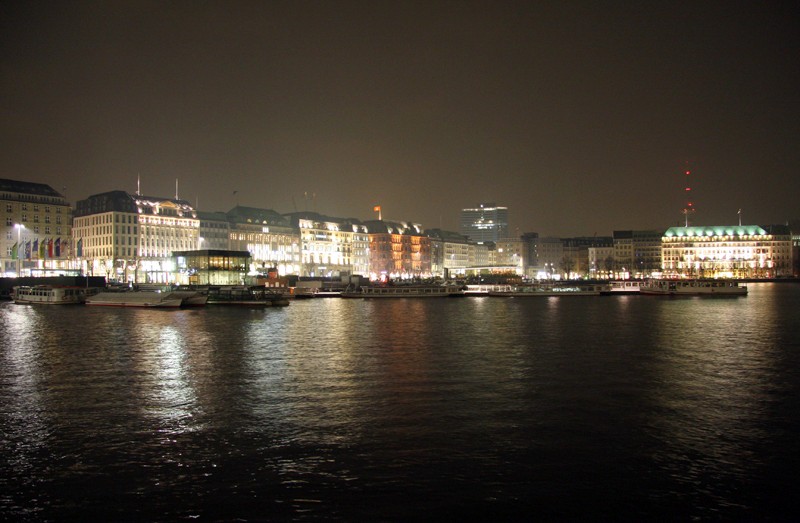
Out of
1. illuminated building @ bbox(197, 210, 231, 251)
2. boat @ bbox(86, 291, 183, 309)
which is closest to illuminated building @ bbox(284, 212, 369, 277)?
illuminated building @ bbox(197, 210, 231, 251)

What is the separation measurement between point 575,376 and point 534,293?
3281 inches

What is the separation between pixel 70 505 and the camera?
12.0 meters

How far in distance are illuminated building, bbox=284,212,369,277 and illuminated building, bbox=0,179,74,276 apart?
58.6 metres

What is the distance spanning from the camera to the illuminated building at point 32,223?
381ft

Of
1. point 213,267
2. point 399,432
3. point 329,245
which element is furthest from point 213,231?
point 399,432

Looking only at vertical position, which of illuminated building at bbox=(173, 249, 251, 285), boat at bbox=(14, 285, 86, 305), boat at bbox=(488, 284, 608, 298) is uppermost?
illuminated building at bbox=(173, 249, 251, 285)

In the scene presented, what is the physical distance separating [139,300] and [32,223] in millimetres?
63656

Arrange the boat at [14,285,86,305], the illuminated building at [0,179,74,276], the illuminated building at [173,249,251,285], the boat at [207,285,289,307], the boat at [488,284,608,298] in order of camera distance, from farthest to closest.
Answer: the illuminated building at [0,179,74,276] → the illuminated building at [173,249,251,285] → the boat at [488,284,608,298] → the boat at [14,285,86,305] → the boat at [207,285,289,307]

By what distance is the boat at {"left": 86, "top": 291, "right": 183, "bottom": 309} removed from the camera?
244ft

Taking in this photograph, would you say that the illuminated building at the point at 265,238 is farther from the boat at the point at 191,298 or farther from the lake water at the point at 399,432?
the lake water at the point at 399,432

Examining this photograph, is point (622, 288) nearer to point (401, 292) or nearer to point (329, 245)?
point (401, 292)

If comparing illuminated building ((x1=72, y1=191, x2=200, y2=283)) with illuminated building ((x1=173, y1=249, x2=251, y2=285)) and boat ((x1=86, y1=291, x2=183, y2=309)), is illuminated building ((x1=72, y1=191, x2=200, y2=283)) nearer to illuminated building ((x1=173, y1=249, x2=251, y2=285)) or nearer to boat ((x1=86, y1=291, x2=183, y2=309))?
illuminated building ((x1=173, y1=249, x2=251, y2=285))

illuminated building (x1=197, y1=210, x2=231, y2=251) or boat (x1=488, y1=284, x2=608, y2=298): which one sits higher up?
illuminated building (x1=197, y1=210, x2=231, y2=251)

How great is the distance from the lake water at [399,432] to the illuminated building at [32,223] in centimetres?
9368
